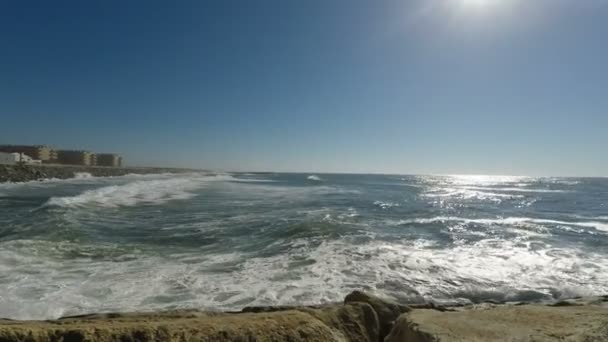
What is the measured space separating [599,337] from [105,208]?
18102 millimetres

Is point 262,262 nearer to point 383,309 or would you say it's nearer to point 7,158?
point 383,309

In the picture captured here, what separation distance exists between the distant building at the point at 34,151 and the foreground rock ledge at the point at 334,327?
302 ft

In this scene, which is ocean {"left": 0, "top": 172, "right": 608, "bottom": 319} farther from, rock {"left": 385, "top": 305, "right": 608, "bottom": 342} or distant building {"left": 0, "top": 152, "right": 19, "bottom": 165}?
distant building {"left": 0, "top": 152, "right": 19, "bottom": 165}

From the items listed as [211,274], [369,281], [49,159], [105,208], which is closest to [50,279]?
[211,274]

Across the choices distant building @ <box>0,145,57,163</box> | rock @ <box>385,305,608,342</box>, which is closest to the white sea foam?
rock @ <box>385,305,608,342</box>

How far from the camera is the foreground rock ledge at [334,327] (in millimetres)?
2766

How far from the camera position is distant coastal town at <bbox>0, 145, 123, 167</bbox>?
228ft

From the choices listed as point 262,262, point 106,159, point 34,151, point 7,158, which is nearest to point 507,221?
point 262,262

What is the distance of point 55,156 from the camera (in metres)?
92.3

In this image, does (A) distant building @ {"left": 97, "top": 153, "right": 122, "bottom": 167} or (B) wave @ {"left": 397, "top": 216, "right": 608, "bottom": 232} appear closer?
(B) wave @ {"left": 397, "top": 216, "right": 608, "bottom": 232}

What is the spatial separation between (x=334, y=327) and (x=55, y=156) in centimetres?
10751

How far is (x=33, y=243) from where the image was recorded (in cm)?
961

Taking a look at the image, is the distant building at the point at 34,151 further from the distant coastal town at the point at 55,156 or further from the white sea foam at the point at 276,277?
the white sea foam at the point at 276,277

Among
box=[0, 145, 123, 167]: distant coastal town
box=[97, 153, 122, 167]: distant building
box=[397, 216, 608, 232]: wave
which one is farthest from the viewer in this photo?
A: box=[97, 153, 122, 167]: distant building
